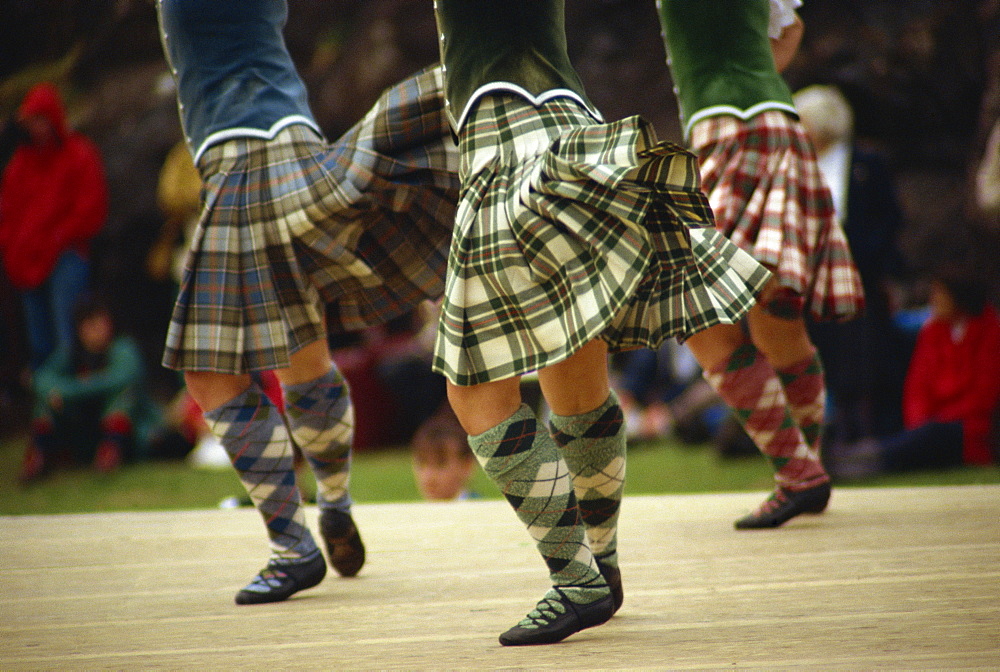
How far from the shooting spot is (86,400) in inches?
200

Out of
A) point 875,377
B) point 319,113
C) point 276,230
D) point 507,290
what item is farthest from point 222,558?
point 319,113

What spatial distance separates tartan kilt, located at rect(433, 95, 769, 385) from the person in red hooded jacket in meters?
4.27

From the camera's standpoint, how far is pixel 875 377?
14.8 ft

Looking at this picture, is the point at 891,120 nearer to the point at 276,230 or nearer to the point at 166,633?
the point at 276,230

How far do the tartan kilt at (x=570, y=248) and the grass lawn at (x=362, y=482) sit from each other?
2695 millimetres

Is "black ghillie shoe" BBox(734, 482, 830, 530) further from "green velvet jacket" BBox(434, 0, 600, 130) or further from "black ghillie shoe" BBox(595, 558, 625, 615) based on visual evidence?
→ "green velvet jacket" BBox(434, 0, 600, 130)

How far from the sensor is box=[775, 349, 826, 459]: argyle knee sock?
92.2 inches

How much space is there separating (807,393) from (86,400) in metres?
4.08

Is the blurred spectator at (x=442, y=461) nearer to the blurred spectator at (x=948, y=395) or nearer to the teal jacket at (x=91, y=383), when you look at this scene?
the blurred spectator at (x=948, y=395)

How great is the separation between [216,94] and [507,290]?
0.90m

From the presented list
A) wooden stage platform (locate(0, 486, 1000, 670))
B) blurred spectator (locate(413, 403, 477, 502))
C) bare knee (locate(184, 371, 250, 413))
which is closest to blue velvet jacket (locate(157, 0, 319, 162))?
bare knee (locate(184, 371, 250, 413))

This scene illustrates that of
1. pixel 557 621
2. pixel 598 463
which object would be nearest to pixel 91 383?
pixel 598 463

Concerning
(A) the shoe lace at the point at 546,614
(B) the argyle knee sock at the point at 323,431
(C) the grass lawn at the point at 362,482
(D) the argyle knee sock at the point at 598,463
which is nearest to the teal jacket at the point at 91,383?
(C) the grass lawn at the point at 362,482

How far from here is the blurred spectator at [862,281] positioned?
3.92 m
